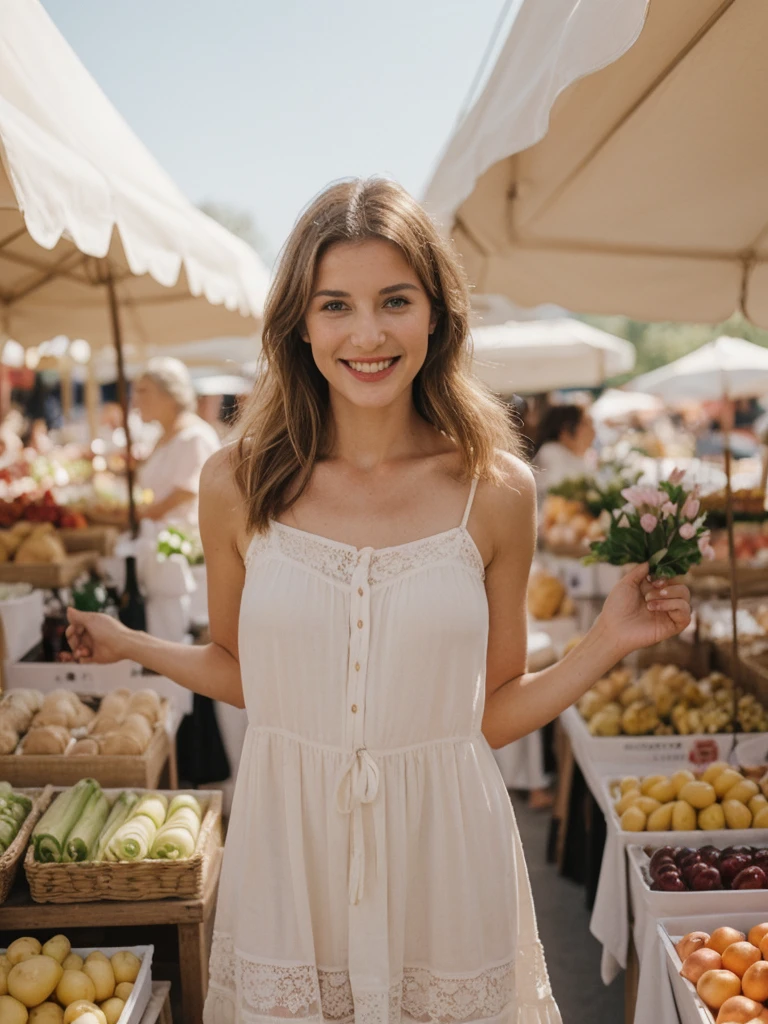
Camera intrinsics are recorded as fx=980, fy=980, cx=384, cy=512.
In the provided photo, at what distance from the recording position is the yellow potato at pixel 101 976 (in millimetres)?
2246

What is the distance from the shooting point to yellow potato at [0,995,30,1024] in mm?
2127

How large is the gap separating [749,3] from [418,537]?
53.6 inches

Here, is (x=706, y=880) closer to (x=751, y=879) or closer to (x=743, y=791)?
(x=751, y=879)

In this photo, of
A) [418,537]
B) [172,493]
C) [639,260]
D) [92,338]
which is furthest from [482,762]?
[92,338]

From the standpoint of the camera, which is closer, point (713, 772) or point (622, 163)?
point (622, 163)

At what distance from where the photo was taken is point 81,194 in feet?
8.47

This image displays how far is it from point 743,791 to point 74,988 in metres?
2.07

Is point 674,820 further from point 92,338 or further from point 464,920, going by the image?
point 92,338

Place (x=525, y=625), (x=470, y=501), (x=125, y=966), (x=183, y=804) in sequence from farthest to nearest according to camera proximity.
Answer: (x=183, y=804)
(x=125, y=966)
(x=525, y=625)
(x=470, y=501)

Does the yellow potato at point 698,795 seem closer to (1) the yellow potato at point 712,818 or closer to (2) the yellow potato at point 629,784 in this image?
(1) the yellow potato at point 712,818

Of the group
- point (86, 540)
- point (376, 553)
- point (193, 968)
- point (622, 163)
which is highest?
point (622, 163)

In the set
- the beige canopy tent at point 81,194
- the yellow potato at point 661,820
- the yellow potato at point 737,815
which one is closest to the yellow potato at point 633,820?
the yellow potato at point 661,820

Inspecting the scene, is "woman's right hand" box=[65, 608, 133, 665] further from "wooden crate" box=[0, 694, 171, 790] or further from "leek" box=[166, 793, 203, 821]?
"wooden crate" box=[0, 694, 171, 790]

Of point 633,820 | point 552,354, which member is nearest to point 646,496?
point 633,820
